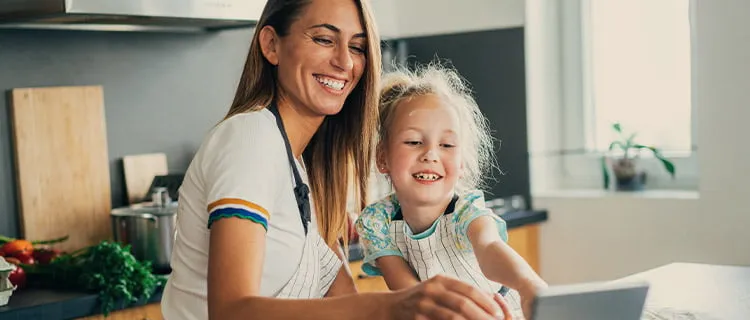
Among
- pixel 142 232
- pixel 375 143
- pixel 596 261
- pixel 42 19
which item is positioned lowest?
pixel 596 261

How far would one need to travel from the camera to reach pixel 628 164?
3.25 metres

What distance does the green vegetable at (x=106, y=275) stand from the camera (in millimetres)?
2303

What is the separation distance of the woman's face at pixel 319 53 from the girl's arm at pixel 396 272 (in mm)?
341

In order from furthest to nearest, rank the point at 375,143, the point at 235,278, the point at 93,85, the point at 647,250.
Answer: the point at 647,250 < the point at 93,85 < the point at 375,143 < the point at 235,278

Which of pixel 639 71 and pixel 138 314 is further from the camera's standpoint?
pixel 639 71

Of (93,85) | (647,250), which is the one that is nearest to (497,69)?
(647,250)

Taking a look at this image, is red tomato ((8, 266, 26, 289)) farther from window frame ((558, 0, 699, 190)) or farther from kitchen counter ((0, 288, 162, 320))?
window frame ((558, 0, 699, 190))

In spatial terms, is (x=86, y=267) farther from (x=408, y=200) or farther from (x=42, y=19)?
(x=408, y=200)

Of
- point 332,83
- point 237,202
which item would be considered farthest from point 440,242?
point 237,202

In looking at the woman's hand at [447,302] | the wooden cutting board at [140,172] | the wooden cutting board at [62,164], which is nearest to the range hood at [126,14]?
the wooden cutting board at [62,164]

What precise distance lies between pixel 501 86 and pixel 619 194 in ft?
1.83

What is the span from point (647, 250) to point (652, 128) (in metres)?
0.45

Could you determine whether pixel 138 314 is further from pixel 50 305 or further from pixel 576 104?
pixel 576 104

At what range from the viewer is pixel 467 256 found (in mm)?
1685
